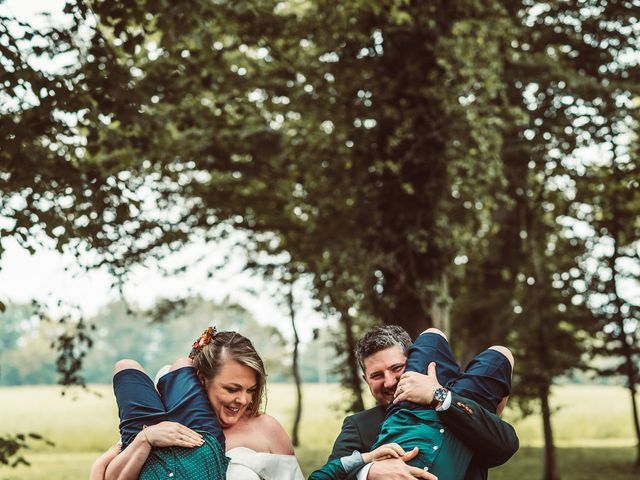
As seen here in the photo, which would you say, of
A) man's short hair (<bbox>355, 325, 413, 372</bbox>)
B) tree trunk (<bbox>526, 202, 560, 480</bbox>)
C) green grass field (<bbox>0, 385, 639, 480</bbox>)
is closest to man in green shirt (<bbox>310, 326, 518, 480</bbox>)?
man's short hair (<bbox>355, 325, 413, 372</bbox>)

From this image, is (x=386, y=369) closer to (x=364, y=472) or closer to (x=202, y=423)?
(x=364, y=472)

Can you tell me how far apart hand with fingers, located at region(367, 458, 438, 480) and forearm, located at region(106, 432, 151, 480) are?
1089mm

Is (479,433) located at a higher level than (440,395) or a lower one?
lower

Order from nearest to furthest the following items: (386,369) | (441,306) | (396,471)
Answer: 1. (396,471)
2. (386,369)
3. (441,306)

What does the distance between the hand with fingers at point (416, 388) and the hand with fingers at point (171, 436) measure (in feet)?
3.28

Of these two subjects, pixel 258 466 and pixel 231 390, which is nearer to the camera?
pixel 258 466

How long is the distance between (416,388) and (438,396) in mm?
115

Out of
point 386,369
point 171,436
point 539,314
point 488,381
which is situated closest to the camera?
point 171,436

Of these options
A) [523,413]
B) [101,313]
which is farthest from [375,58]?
[101,313]

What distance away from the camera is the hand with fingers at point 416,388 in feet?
13.9

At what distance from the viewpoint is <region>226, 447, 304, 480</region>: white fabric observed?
4211 millimetres

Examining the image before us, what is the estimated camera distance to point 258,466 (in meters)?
4.28

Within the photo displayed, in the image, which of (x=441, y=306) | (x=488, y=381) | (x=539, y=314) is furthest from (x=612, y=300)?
(x=488, y=381)

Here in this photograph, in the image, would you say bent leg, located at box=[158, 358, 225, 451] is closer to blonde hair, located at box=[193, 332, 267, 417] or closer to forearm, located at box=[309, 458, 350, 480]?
blonde hair, located at box=[193, 332, 267, 417]
